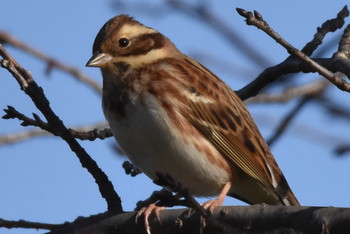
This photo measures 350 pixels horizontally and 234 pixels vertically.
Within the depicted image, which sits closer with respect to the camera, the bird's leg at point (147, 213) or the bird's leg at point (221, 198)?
the bird's leg at point (147, 213)

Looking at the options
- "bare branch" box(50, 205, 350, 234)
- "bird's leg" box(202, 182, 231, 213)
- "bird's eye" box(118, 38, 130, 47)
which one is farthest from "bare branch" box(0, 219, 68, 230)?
"bird's eye" box(118, 38, 130, 47)

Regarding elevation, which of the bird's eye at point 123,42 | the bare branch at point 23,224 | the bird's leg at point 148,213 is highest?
the bird's eye at point 123,42

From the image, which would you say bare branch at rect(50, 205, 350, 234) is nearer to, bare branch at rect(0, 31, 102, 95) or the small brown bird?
the small brown bird

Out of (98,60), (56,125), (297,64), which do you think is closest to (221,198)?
(297,64)

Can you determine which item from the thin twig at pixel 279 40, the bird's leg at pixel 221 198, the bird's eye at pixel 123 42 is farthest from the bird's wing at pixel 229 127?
the thin twig at pixel 279 40

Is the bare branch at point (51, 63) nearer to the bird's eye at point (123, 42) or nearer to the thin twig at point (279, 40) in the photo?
the bird's eye at point (123, 42)

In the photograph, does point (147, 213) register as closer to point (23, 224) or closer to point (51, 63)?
point (23, 224)

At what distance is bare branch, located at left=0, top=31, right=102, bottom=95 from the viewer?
257 inches

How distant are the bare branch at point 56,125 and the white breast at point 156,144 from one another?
0.67 metres

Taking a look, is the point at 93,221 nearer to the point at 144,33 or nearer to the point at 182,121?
the point at 182,121

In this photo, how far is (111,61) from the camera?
5.54 m

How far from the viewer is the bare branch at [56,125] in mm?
4301

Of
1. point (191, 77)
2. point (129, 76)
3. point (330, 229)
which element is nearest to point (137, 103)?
point (129, 76)

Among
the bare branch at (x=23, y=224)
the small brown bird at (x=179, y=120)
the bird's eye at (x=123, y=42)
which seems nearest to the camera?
the bare branch at (x=23, y=224)
